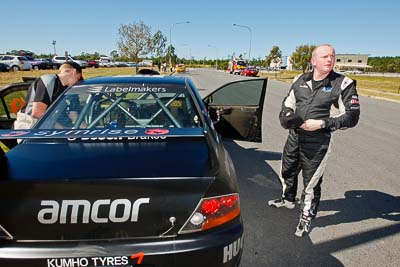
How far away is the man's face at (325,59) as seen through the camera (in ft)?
8.37

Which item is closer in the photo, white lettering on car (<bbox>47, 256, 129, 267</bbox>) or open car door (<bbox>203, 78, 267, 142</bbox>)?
white lettering on car (<bbox>47, 256, 129, 267</bbox>)

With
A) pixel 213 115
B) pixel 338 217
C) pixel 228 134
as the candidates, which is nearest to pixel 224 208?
pixel 338 217

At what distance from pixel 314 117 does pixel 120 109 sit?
1.96 m

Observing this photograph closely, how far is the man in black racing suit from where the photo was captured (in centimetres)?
259

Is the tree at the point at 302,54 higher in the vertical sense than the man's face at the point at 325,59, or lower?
higher

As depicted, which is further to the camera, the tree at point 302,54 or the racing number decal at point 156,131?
the tree at point 302,54

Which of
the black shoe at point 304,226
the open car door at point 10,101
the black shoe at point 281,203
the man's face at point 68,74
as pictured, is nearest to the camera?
the black shoe at point 304,226

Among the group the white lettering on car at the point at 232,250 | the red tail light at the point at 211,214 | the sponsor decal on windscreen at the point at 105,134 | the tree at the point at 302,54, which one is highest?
the tree at the point at 302,54

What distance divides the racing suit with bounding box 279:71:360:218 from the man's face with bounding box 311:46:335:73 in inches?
4.9

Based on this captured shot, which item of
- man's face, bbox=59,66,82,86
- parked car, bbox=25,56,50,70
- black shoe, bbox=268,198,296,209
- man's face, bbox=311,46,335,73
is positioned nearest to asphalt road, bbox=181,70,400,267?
black shoe, bbox=268,198,296,209

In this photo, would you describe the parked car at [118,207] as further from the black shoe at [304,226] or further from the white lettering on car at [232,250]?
the black shoe at [304,226]

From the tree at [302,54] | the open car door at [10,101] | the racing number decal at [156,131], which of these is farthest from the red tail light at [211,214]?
the tree at [302,54]

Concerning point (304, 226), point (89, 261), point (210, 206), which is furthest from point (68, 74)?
point (304, 226)

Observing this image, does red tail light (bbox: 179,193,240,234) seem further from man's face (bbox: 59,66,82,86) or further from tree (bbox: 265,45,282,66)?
tree (bbox: 265,45,282,66)
